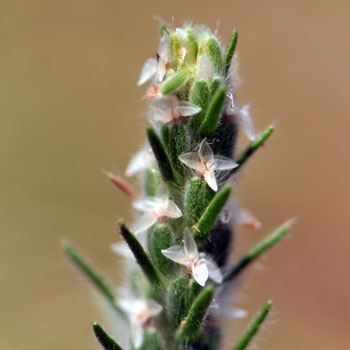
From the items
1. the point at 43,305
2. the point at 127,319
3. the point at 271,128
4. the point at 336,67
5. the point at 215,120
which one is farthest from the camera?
the point at 336,67

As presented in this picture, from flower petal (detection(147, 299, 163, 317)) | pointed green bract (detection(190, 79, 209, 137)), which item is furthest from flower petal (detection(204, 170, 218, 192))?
flower petal (detection(147, 299, 163, 317))

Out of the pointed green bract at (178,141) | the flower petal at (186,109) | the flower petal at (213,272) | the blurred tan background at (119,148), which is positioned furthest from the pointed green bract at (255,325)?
the blurred tan background at (119,148)

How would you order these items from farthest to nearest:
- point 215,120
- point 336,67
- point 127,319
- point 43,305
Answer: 1. point 336,67
2. point 43,305
3. point 127,319
4. point 215,120

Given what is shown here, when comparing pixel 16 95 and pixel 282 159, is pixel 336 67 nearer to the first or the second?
pixel 282 159

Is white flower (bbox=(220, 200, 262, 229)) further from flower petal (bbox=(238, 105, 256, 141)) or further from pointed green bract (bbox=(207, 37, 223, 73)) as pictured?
pointed green bract (bbox=(207, 37, 223, 73))

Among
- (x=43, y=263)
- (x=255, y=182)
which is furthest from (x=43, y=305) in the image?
(x=255, y=182)
